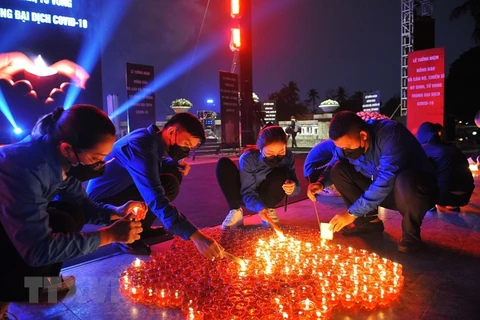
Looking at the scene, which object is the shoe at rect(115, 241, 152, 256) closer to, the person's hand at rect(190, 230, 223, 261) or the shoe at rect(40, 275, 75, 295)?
the shoe at rect(40, 275, 75, 295)

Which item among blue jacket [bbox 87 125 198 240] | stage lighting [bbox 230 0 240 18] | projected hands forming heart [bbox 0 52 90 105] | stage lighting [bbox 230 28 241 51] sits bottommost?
blue jacket [bbox 87 125 198 240]

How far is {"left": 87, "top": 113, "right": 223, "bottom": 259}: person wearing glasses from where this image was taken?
1.76 meters

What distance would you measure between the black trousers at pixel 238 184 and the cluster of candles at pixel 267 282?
685mm

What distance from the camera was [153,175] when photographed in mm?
1956

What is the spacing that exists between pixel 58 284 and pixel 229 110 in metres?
9.62

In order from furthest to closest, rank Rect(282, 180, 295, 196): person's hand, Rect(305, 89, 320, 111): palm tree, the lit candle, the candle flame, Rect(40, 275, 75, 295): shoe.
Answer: Rect(305, 89, 320, 111): palm tree → Rect(282, 180, 295, 196): person's hand → the candle flame → Rect(40, 275, 75, 295): shoe → the lit candle

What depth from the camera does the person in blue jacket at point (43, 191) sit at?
118 cm

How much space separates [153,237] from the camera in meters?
2.62

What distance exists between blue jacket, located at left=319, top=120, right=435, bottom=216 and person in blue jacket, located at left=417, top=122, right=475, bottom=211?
0.99m

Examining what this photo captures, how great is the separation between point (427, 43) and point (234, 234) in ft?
46.5

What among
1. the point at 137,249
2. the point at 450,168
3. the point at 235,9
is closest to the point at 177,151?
the point at 137,249

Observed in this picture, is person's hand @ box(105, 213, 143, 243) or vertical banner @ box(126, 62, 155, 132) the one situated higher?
vertical banner @ box(126, 62, 155, 132)

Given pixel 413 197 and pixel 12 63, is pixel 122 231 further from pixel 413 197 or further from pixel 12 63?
pixel 12 63

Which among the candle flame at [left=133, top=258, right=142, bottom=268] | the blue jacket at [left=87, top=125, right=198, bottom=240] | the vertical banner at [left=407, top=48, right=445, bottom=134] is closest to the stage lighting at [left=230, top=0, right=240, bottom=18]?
the vertical banner at [left=407, top=48, right=445, bottom=134]
